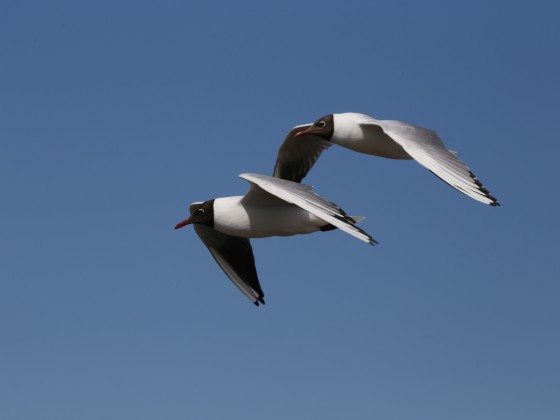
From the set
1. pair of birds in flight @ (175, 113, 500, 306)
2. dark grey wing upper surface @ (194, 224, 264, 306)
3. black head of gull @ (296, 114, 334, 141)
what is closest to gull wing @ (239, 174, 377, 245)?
pair of birds in flight @ (175, 113, 500, 306)

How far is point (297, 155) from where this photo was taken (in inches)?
450

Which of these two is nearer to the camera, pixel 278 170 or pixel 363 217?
pixel 363 217

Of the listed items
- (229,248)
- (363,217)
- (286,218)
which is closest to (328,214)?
(286,218)

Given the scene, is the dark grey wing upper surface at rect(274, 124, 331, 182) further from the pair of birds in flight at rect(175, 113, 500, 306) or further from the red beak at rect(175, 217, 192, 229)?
the red beak at rect(175, 217, 192, 229)

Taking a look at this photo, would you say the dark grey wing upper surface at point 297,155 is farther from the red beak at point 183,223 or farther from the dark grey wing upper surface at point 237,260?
the red beak at point 183,223

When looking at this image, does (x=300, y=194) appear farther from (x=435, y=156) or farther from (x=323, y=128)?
(x=323, y=128)

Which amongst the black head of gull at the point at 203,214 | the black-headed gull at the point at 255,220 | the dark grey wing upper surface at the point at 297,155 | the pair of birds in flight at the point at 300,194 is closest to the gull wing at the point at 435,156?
the pair of birds in flight at the point at 300,194

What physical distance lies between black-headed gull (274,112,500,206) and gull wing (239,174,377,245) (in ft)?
2.98

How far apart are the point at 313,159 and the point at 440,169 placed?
10.1 ft

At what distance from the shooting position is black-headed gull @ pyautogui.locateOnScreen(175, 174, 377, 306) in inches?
329

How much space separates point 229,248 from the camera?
35.4 feet

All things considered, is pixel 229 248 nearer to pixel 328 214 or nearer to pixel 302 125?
pixel 302 125

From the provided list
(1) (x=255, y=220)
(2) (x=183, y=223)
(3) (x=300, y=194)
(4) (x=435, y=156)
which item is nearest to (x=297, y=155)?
(2) (x=183, y=223)

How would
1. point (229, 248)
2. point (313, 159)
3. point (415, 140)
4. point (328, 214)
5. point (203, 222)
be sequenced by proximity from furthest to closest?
point (313, 159) < point (229, 248) < point (203, 222) < point (415, 140) < point (328, 214)
